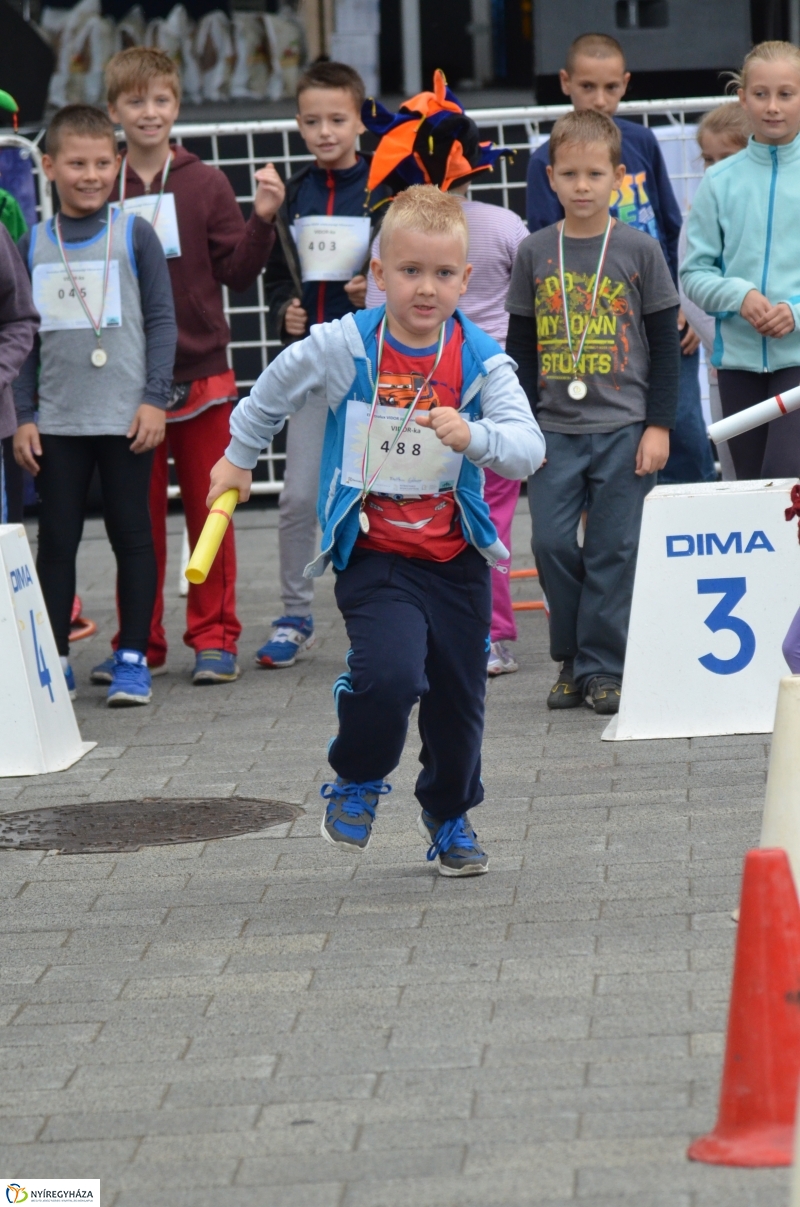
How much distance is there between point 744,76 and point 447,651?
2892 mm

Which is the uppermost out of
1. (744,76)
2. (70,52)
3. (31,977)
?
(70,52)

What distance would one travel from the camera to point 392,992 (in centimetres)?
420

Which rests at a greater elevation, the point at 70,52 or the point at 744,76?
the point at 70,52

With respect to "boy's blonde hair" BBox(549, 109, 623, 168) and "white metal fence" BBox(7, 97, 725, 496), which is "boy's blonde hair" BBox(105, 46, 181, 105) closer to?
"white metal fence" BBox(7, 97, 725, 496)

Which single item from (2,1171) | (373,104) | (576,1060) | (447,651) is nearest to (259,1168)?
(2,1171)

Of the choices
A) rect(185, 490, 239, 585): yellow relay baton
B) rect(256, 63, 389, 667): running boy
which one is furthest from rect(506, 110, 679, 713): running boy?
rect(185, 490, 239, 585): yellow relay baton

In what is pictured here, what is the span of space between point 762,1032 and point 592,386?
3.84m

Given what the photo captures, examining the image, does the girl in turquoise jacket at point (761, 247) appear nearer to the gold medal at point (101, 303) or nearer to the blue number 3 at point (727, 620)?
the blue number 3 at point (727, 620)

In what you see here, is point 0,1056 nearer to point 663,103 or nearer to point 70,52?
point 663,103

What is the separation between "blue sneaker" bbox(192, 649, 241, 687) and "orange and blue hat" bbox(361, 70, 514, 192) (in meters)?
1.98

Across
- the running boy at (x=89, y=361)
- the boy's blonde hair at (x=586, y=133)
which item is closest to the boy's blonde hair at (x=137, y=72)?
the running boy at (x=89, y=361)

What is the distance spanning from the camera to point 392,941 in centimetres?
455

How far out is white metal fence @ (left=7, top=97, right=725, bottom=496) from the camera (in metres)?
10.2

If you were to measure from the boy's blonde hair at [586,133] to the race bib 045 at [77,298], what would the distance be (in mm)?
1781
